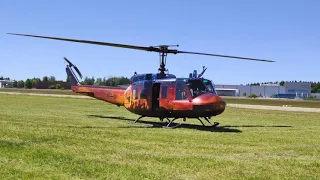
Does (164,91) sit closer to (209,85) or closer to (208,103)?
(209,85)

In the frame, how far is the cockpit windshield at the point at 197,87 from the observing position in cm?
1902

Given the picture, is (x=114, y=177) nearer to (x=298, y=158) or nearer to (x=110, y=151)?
(x=110, y=151)

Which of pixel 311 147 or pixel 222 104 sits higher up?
pixel 222 104

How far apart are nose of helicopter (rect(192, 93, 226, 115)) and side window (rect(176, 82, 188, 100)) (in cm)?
72

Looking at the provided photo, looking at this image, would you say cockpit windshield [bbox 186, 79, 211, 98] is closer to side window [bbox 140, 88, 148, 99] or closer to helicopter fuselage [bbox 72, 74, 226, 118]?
helicopter fuselage [bbox 72, 74, 226, 118]

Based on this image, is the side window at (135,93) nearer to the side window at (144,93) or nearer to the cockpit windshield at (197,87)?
the side window at (144,93)

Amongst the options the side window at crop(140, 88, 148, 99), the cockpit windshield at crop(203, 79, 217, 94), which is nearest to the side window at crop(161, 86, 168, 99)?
the side window at crop(140, 88, 148, 99)

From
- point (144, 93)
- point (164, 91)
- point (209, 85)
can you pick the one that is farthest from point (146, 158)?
point (144, 93)

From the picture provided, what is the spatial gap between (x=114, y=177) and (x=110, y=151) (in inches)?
115

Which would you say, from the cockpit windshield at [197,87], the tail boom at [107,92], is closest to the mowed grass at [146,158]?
the cockpit windshield at [197,87]

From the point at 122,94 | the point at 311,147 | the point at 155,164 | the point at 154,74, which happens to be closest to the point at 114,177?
the point at 155,164

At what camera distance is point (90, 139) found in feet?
41.8

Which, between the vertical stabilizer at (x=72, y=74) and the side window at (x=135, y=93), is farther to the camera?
the vertical stabilizer at (x=72, y=74)

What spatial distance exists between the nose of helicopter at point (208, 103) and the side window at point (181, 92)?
0.72 meters
